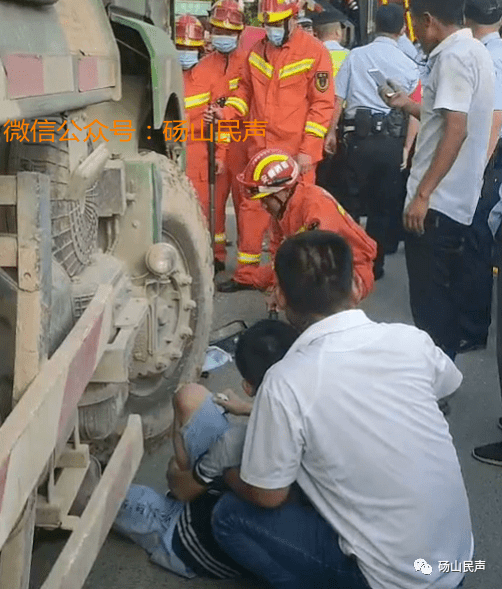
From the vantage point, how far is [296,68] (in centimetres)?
591

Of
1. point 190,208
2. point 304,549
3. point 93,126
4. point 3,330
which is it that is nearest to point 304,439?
point 304,549

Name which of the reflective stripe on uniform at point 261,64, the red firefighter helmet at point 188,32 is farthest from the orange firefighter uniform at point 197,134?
the reflective stripe on uniform at point 261,64

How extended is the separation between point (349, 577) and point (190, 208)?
5.85 feet

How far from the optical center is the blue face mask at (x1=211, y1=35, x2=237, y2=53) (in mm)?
6523

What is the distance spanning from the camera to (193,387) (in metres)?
3.07

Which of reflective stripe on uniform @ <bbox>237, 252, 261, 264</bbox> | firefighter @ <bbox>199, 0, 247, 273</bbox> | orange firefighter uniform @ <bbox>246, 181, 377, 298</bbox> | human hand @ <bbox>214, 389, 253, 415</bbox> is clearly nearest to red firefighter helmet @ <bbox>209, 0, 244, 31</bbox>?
firefighter @ <bbox>199, 0, 247, 273</bbox>

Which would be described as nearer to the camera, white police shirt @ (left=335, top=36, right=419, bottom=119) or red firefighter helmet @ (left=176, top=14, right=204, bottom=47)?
white police shirt @ (left=335, top=36, right=419, bottom=119)

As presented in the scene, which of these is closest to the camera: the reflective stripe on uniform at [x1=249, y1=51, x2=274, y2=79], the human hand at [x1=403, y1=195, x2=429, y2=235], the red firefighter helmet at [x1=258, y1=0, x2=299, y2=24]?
the human hand at [x1=403, y1=195, x2=429, y2=235]

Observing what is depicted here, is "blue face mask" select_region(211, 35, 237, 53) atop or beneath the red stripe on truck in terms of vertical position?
atop

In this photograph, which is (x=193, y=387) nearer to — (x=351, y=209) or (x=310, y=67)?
(x=310, y=67)

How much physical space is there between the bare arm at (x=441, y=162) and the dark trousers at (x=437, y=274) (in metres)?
0.10

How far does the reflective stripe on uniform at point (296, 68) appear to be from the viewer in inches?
232

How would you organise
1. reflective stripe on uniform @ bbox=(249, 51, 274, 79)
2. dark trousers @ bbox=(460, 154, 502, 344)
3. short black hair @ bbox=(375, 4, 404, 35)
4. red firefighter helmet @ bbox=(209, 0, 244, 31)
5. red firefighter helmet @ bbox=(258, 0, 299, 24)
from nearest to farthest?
dark trousers @ bbox=(460, 154, 502, 344) < red firefighter helmet @ bbox=(258, 0, 299, 24) < reflective stripe on uniform @ bbox=(249, 51, 274, 79) < short black hair @ bbox=(375, 4, 404, 35) < red firefighter helmet @ bbox=(209, 0, 244, 31)

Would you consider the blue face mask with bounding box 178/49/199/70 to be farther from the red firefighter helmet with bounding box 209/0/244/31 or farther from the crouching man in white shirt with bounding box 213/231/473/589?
the crouching man in white shirt with bounding box 213/231/473/589
